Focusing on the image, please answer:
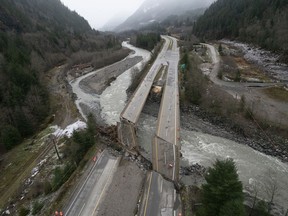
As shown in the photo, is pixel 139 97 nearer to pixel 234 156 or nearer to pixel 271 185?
pixel 234 156

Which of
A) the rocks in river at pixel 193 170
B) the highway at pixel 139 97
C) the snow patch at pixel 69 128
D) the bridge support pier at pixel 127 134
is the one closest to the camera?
the rocks in river at pixel 193 170

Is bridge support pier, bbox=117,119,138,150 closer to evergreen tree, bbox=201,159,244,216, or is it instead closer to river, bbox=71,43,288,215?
river, bbox=71,43,288,215

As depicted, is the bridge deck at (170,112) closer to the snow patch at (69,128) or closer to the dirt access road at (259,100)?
the dirt access road at (259,100)

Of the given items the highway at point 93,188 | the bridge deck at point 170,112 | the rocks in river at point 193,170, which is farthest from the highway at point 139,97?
the rocks in river at point 193,170

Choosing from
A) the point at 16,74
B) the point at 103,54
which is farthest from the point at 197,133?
the point at 103,54

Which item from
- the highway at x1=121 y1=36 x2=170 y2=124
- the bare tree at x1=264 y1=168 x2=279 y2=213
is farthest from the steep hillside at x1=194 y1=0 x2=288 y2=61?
the bare tree at x1=264 y1=168 x2=279 y2=213

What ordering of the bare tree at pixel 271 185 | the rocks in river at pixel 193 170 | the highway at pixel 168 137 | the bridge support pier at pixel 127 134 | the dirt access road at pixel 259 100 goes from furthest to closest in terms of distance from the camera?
the dirt access road at pixel 259 100, the bridge support pier at pixel 127 134, the rocks in river at pixel 193 170, the highway at pixel 168 137, the bare tree at pixel 271 185
